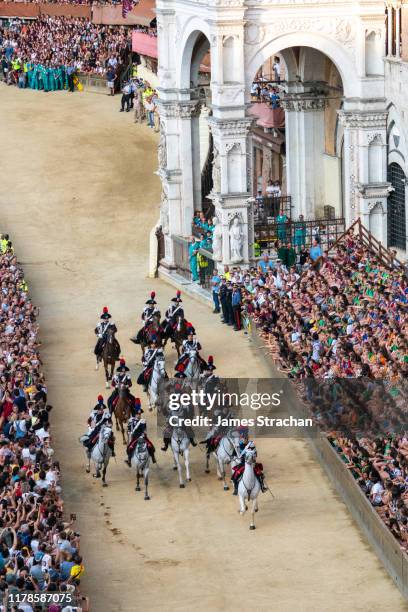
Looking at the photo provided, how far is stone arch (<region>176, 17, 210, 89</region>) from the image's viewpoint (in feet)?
189

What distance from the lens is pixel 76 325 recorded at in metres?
54.1

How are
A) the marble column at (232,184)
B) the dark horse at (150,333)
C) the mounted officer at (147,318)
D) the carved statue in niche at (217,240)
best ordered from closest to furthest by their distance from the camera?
the dark horse at (150,333) < the mounted officer at (147,318) < the marble column at (232,184) < the carved statue in niche at (217,240)

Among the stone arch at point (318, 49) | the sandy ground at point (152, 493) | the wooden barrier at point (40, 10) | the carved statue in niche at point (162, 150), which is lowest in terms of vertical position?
the sandy ground at point (152, 493)

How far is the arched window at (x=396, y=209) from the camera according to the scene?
179 ft

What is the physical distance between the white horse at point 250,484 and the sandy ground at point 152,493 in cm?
55

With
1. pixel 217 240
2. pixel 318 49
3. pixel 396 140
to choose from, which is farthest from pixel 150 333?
pixel 318 49

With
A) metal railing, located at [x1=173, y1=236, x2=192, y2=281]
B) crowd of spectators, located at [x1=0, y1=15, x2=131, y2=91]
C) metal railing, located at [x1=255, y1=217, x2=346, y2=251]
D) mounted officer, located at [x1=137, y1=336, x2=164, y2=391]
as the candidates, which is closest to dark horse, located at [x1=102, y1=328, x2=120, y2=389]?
mounted officer, located at [x1=137, y1=336, x2=164, y2=391]

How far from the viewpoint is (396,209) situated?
54906 mm

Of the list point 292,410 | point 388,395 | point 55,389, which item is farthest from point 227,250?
point 388,395

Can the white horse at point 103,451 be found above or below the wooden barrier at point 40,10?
below

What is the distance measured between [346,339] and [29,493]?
11.5 m

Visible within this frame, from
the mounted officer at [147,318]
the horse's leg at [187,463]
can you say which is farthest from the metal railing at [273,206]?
the horse's leg at [187,463]

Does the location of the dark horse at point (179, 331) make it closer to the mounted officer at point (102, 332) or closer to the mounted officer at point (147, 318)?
the mounted officer at point (147, 318)

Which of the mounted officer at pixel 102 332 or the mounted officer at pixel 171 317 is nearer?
the mounted officer at pixel 102 332
